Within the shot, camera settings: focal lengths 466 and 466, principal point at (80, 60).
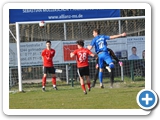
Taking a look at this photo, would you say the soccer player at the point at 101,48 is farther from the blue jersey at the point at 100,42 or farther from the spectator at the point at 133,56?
the spectator at the point at 133,56

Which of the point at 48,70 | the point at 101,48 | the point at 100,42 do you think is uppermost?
the point at 100,42

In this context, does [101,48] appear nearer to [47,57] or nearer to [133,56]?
[47,57]

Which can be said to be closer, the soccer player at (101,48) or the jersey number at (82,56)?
the jersey number at (82,56)

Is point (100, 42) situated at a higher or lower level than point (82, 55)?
higher

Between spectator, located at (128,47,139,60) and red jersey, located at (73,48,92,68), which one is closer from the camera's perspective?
red jersey, located at (73,48,92,68)

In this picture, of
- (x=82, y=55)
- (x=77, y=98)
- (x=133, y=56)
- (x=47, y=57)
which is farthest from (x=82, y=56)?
(x=133, y=56)

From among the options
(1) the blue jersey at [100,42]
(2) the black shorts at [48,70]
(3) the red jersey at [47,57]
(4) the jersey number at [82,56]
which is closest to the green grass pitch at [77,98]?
(2) the black shorts at [48,70]

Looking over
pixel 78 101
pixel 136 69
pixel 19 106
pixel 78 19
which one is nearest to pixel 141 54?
pixel 136 69

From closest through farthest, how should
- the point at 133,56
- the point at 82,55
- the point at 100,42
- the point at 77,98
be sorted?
the point at 77,98
the point at 82,55
the point at 100,42
the point at 133,56

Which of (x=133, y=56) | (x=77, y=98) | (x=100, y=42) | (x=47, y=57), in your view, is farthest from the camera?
(x=133, y=56)

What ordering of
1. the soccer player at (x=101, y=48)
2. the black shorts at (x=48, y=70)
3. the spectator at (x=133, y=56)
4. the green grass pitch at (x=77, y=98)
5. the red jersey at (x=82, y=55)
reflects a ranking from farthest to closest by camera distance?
the spectator at (x=133, y=56) < the black shorts at (x=48, y=70) < the soccer player at (x=101, y=48) < the red jersey at (x=82, y=55) < the green grass pitch at (x=77, y=98)

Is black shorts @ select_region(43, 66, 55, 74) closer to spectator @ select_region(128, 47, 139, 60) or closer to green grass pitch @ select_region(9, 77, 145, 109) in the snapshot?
green grass pitch @ select_region(9, 77, 145, 109)

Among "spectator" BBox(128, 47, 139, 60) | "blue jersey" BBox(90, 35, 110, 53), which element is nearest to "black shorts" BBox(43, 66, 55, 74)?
"blue jersey" BBox(90, 35, 110, 53)
